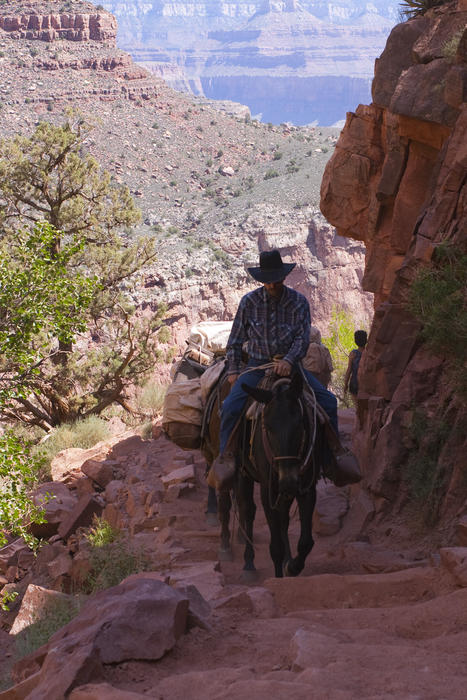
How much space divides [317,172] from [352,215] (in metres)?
60.0

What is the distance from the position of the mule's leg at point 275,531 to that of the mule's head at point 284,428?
0.48 metres

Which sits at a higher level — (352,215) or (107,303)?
(352,215)

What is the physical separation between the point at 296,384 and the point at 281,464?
723mm

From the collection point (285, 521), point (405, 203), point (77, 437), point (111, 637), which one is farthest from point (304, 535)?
point (77, 437)

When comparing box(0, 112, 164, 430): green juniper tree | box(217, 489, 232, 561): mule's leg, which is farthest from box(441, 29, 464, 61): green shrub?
box(0, 112, 164, 430): green juniper tree

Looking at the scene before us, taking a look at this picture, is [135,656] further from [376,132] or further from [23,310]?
[376,132]

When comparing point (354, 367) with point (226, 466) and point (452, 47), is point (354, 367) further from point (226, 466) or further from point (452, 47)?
point (226, 466)

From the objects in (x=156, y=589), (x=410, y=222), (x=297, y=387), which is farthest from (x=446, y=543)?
(x=410, y=222)

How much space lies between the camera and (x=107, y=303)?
24000mm

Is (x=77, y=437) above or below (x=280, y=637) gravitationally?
below

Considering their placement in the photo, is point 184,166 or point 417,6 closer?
point 417,6

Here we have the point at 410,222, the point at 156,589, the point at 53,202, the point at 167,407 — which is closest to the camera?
the point at 156,589

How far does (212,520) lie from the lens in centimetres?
1087

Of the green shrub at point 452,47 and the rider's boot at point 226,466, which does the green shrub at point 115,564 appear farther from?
the green shrub at point 452,47
